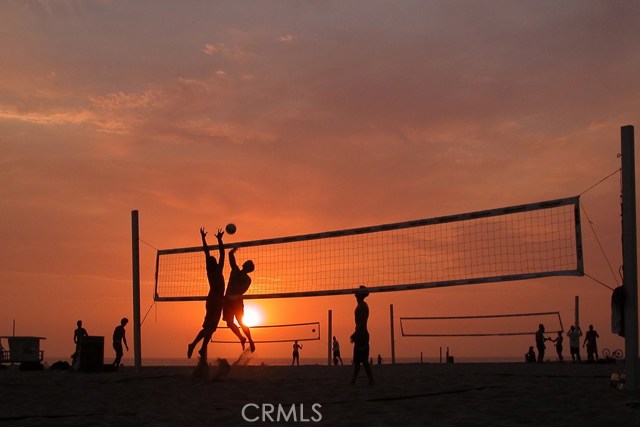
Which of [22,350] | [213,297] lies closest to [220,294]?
[213,297]

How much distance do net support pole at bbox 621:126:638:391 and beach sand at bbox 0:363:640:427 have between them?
0.67 metres

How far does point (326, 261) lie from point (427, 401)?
307 inches

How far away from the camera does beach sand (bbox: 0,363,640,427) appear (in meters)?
8.15

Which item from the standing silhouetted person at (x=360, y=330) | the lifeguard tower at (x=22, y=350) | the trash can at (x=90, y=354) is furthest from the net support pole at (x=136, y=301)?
the lifeguard tower at (x=22, y=350)

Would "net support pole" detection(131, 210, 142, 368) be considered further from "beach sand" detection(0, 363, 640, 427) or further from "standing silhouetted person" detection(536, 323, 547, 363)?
"standing silhouetted person" detection(536, 323, 547, 363)

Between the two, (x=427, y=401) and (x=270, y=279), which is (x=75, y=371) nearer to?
(x=270, y=279)

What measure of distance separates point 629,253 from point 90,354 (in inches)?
504

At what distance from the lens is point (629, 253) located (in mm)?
10875

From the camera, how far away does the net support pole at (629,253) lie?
34.8 feet

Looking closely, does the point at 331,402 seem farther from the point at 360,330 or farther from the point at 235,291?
the point at 235,291

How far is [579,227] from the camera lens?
37.0 ft

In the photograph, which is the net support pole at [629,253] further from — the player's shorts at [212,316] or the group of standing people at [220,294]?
→ the player's shorts at [212,316]

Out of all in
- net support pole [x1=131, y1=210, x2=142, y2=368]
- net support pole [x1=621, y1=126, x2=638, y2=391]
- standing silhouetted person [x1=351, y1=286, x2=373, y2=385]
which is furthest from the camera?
net support pole [x1=131, y1=210, x2=142, y2=368]

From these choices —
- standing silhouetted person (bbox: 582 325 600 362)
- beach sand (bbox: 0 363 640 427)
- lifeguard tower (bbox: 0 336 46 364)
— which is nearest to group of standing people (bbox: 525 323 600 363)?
standing silhouetted person (bbox: 582 325 600 362)
